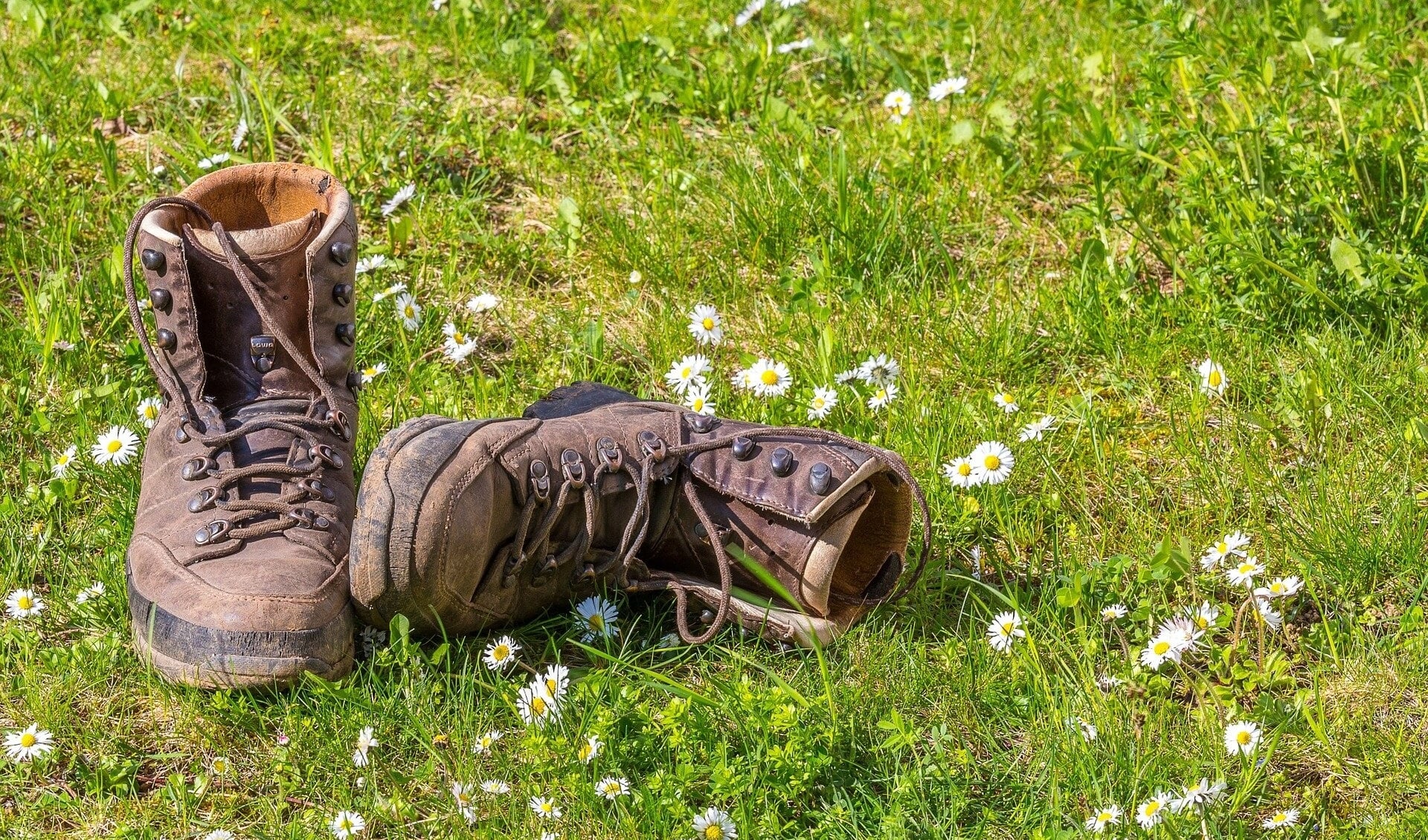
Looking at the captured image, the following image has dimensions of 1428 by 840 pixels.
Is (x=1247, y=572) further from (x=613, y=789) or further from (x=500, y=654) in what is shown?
(x=500, y=654)

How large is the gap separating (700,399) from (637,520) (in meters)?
0.56

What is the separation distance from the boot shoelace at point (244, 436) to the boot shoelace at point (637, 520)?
397 millimetres

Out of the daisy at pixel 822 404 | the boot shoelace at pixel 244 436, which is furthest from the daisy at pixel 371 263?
the daisy at pixel 822 404

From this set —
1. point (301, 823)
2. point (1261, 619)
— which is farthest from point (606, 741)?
point (1261, 619)

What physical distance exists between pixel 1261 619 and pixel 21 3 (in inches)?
149

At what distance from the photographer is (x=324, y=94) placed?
4016mm

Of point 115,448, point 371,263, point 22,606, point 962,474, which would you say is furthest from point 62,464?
point 962,474

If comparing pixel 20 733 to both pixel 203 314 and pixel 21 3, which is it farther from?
pixel 21 3

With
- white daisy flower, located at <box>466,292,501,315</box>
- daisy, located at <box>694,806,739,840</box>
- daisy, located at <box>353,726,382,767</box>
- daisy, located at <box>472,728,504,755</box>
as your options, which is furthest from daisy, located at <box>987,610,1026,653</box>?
white daisy flower, located at <box>466,292,501,315</box>

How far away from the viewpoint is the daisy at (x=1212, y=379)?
3047 millimetres

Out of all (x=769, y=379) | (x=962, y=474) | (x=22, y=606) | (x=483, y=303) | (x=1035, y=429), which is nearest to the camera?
(x=22, y=606)

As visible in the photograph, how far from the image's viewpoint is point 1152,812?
6.87 ft

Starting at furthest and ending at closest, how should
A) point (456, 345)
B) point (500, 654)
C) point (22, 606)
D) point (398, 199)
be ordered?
point (398, 199) < point (456, 345) < point (22, 606) < point (500, 654)

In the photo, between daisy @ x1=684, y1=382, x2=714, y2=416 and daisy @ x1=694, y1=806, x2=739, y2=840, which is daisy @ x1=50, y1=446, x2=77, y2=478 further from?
daisy @ x1=694, y1=806, x2=739, y2=840
